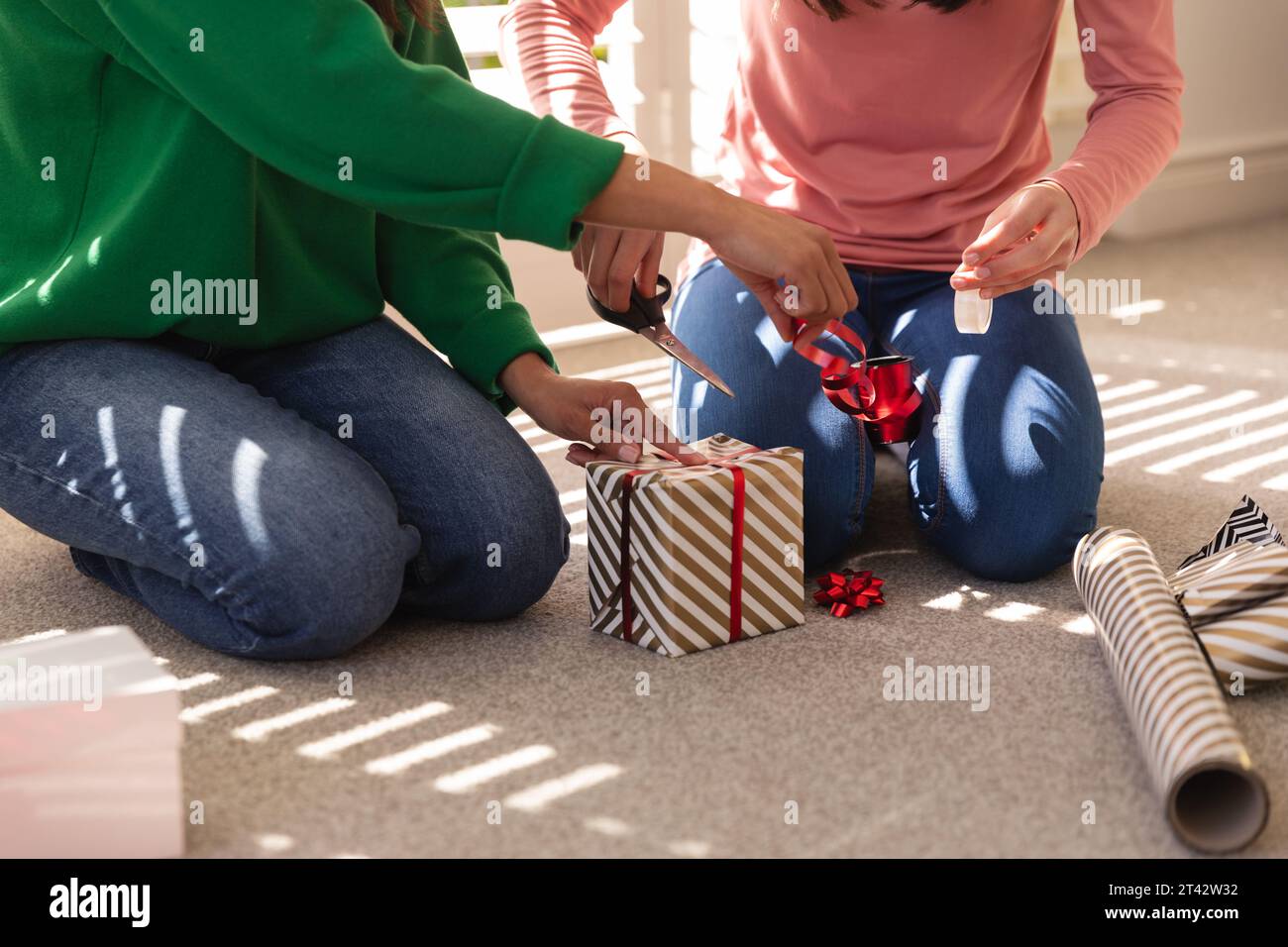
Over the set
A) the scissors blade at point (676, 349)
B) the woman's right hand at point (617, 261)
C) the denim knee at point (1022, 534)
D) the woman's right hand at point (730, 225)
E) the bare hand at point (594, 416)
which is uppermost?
the woman's right hand at point (730, 225)

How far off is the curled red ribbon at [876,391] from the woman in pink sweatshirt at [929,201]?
2 cm

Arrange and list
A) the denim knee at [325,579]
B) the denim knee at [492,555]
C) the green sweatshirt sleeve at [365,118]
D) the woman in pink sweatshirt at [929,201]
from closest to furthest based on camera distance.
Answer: the green sweatshirt sleeve at [365,118] → the denim knee at [325,579] → the denim knee at [492,555] → the woman in pink sweatshirt at [929,201]

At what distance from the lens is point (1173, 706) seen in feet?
3.14

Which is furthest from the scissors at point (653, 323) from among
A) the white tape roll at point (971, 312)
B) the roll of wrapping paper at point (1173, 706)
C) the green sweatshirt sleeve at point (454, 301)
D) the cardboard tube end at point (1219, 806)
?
the cardboard tube end at point (1219, 806)

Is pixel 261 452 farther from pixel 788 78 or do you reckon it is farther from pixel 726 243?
pixel 788 78

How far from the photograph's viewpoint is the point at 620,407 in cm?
125

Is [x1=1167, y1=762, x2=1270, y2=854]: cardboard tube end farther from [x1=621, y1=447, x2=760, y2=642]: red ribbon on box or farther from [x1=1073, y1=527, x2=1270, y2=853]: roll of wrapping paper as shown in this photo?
[x1=621, y1=447, x2=760, y2=642]: red ribbon on box

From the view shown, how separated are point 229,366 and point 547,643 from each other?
1.19ft

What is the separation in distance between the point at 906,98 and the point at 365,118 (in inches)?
23.8

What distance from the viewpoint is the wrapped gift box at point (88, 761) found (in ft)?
2.82

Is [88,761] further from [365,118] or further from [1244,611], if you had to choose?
[1244,611]

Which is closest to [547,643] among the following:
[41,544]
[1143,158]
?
[41,544]

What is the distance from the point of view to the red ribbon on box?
116cm

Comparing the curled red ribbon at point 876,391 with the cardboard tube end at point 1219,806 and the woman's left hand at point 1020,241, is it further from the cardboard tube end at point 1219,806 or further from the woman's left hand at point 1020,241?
the cardboard tube end at point 1219,806
